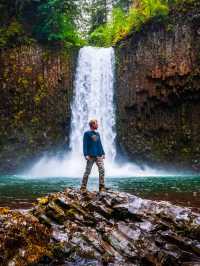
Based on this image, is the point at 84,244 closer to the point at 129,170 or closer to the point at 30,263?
the point at 30,263

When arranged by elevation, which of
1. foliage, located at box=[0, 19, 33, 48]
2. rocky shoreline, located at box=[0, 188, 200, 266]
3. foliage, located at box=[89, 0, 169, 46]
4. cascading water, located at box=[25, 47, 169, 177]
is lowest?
rocky shoreline, located at box=[0, 188, 200, 266]

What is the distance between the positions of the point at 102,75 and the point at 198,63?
26.1ft

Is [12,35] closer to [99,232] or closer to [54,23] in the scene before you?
[54,23]

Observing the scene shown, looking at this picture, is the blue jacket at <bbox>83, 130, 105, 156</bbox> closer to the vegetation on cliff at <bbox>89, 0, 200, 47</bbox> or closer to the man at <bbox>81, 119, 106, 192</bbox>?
the man at <bbox>81, 119, 106, 192</bbox>

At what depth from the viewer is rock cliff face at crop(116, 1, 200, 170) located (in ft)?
115

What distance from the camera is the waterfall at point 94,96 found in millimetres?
37062

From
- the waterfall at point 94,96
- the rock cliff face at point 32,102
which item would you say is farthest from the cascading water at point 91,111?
the rock cliff face at point 32,102

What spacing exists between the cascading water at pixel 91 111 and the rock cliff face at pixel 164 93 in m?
0.95

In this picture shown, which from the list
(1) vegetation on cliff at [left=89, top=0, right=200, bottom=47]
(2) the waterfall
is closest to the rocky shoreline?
(2) the waterfall

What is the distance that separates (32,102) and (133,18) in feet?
34.3

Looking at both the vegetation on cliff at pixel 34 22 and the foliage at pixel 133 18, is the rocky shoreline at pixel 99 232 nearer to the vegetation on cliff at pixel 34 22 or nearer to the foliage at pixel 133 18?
the foliage at pixel 133 18

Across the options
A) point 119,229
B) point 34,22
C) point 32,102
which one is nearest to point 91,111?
point 32,102

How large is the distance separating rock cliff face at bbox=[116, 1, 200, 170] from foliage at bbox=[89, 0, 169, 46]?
64 centimetres

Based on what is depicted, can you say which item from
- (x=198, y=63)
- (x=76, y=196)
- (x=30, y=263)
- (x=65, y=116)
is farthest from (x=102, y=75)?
(x=30, y=263)
